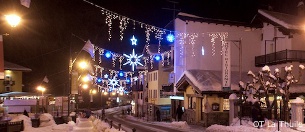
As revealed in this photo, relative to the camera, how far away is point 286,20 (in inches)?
1278

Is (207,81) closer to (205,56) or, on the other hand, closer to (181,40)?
(205,56)

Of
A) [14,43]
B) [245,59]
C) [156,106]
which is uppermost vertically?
[14,43]

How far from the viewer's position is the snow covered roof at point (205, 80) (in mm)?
29703

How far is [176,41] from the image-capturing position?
36.0m

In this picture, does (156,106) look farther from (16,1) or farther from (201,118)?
(16,1)

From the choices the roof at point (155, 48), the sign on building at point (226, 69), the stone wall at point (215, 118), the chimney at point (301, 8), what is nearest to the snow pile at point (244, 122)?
the sign on building at point (226, 69)

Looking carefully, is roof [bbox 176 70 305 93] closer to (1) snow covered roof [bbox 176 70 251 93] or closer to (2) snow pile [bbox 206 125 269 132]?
(1) snow covered roof [bbox 176 70 251 93]

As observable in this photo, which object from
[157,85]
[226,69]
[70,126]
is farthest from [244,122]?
[157,85]

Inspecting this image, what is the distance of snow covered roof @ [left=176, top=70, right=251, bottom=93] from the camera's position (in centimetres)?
2970

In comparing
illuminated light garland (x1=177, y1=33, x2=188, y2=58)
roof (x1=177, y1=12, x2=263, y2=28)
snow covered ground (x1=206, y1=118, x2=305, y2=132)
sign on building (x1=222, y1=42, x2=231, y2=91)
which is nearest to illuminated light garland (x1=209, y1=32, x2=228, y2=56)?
roof (x1=177, y1=12, x2=263, y2=28)

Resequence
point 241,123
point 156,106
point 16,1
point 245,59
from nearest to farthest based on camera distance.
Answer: point 16,1 < point 241,123 < point 245,59 < point 156,106

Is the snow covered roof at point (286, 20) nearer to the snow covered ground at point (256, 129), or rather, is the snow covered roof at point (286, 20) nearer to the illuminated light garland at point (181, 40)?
the illuminated light garland at point (181, 40)

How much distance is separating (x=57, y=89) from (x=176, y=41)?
3396 cm

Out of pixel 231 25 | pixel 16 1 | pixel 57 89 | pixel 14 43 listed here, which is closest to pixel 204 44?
pixel 231 25
